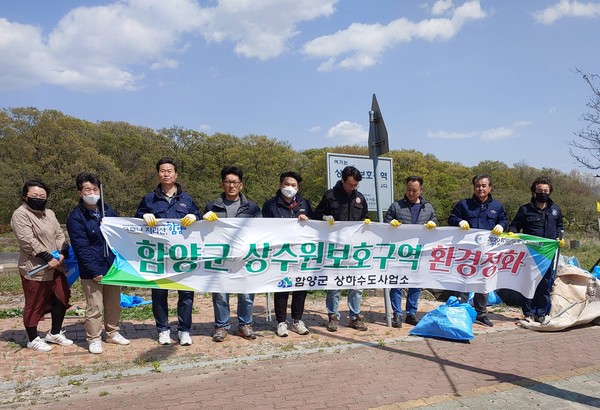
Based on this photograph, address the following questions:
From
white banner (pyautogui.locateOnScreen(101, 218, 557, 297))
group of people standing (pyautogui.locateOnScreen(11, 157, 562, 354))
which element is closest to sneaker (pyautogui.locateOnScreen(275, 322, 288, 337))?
group of people standing (pyautogui.locateOnScreen(11, 157, 562, 354))

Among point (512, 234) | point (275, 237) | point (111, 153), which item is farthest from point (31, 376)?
point (111, 153)

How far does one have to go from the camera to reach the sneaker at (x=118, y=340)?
540cm

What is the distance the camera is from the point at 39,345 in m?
5.13

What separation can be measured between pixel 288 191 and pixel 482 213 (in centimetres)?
283

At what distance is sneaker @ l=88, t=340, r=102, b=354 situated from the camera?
16.6 ft

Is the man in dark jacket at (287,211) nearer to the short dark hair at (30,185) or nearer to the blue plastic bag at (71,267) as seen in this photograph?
the blue plastic bag at (71,267)

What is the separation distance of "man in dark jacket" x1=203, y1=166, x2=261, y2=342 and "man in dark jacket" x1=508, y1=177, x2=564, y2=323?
395cm

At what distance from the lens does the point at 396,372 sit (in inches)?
182

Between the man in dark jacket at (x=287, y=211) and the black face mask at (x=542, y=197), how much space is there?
3.36 meters

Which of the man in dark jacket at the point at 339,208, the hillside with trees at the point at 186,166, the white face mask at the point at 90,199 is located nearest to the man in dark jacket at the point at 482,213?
the man in dark jacket at the point at 339,208

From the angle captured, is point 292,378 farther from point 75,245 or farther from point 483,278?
point 483,278

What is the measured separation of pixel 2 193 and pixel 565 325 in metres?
34.0

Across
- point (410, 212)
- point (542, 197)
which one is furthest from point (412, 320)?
point (542, 197)

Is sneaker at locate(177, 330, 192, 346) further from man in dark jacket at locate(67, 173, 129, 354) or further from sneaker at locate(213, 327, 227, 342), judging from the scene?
man in dark jacket at locate(67, 173, 129, 354)
